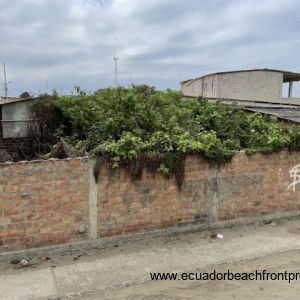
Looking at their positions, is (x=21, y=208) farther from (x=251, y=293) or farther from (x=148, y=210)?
(x=251, y=293)

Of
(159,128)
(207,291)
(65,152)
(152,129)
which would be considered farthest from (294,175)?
(65,152)

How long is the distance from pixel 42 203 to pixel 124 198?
1328mm

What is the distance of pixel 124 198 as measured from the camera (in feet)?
19.9

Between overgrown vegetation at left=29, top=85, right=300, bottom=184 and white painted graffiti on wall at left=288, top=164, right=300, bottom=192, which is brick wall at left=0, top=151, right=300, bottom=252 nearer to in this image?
white painted graffiti on wall at left=288, top=164, right=300, bottom=192

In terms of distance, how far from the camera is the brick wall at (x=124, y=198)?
17.7 feet

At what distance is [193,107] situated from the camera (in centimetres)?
975

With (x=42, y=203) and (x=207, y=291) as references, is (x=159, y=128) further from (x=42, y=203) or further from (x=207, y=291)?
(x=207, y=291)

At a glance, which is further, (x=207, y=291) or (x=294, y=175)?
(x=294, y=175)

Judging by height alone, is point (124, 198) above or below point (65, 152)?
below

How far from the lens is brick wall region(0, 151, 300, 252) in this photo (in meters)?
5.41

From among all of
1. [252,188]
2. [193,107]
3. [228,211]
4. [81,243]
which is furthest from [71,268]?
[193,107]

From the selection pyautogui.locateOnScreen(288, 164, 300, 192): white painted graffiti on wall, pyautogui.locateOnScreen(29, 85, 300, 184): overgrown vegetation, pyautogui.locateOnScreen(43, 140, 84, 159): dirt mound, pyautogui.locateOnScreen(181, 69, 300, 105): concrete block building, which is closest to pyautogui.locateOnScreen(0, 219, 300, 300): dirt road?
pyautogui.locateOnScreen(288, 164, 300, 192): white painted graffiti on wall

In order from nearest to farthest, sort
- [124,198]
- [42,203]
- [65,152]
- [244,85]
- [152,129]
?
1. [42,203]
2. [124,198]
3. [65,152]
4. [152,129]
5. [244,85]

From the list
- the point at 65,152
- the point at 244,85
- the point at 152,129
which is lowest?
the point at 65,152
